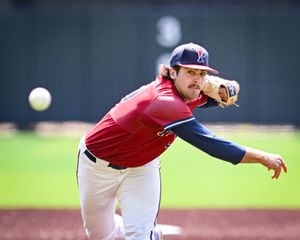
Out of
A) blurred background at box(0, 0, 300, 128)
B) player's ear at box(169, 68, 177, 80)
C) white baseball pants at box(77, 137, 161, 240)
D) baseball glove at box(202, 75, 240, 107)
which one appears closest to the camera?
player's ear at box(169, 68, 177, 80)

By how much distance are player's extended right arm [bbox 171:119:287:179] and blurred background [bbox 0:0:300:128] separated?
47.8 ft

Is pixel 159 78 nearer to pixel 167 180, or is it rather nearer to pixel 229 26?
pixel 167 180

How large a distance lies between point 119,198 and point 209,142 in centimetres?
99

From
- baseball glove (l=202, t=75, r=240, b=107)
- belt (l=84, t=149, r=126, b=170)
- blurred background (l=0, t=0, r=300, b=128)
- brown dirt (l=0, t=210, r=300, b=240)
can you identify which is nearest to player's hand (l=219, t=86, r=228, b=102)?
baseball glove (l=202, t=75, r=240, b=107)

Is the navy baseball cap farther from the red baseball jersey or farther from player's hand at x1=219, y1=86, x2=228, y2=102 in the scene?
player's hand at x1=219, y1=86, x2=228, y2=102

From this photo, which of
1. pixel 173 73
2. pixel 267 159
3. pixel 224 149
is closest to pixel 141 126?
pixel 173 73

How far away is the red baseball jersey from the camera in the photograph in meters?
5.74

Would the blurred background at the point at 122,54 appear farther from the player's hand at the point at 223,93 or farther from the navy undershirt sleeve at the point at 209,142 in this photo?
the navy undershirt sleeve at the point at 209,142

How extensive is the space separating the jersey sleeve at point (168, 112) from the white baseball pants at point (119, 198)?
0.63m

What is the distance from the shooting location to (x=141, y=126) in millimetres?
6008

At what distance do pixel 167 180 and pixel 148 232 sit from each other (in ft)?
20.4

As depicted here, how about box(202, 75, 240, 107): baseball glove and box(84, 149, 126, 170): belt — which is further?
box(202, 75, 240, 107): baseball glove

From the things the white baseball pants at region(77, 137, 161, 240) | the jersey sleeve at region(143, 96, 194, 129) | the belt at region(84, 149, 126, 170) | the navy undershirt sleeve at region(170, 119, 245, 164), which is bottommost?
the white baseball pants at region(77, 137, 161, 240)

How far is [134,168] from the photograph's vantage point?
20.5ft
